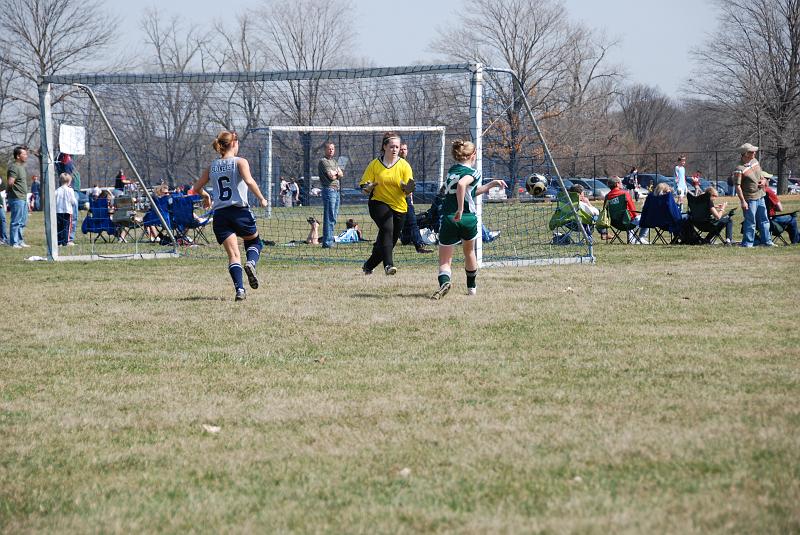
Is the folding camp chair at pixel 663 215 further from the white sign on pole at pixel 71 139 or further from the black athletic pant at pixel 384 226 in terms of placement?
the white sign on pole at pixel 71 139

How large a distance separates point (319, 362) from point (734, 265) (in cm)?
838

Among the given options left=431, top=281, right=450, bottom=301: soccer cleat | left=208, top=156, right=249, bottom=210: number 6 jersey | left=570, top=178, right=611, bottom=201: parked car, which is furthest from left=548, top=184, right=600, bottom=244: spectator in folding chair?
left=570, top=178, right=611, bottom=201: parked car

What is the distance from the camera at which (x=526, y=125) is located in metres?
16.0

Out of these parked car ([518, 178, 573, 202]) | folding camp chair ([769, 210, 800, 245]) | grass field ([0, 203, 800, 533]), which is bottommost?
grass field ([0, 203, 800, 533])

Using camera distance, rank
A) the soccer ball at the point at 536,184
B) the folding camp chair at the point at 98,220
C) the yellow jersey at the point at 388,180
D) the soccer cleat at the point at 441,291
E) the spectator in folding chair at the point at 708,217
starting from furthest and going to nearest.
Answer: the folding camp chair at the point at 98,220
the spectator in folding chair at the point at 708,217
the soccer ball at the point at 536,184
the yellow jersey at the point at 388,180
the soccer cleat at the point at 441,291

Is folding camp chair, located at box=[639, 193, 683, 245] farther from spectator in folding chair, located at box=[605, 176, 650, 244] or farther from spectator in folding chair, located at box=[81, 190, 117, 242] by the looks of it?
spectator in folding chair, located at box=[81, 190, 117, 242]

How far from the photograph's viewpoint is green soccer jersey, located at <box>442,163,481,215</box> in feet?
33.0

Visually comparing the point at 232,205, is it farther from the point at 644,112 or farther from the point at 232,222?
the point at 644,112

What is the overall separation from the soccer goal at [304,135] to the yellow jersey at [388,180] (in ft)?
5.75

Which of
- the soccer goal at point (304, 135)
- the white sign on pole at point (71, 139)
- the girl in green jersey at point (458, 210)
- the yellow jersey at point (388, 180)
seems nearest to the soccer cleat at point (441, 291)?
the girl in green jersey at point (458, 210)

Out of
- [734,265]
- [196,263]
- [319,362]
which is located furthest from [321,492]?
[196,263]

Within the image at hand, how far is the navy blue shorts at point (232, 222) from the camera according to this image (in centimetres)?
1055

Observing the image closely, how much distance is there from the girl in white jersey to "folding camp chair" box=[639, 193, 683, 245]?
9.63 m

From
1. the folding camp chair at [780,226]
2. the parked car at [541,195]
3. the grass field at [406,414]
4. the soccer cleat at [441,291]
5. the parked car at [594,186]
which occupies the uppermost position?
the parked car at [594,186]
